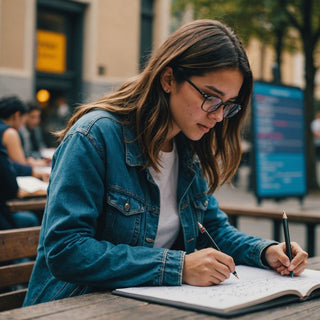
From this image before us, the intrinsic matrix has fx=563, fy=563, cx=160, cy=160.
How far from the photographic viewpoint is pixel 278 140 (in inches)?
259

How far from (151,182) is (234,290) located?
1.80 ft

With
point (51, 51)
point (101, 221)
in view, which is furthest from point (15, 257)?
point (51, 51)

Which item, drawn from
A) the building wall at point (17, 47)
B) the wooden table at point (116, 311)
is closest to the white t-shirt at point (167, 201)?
the wooden table at point (116, 311)

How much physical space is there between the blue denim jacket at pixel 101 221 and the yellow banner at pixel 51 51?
449 inches

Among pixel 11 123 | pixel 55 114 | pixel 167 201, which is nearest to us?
pixel 167 201

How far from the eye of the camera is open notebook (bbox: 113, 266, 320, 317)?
5.21 feet

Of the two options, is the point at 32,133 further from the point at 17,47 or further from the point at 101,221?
the point at 101,221

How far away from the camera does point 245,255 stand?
2355 mm

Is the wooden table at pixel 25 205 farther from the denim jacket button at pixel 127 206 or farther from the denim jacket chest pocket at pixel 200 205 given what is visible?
the denim jacket button at pixel 127 206

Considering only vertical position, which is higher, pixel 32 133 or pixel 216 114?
pixel 216 114

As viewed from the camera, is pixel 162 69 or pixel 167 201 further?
pixel 167 201

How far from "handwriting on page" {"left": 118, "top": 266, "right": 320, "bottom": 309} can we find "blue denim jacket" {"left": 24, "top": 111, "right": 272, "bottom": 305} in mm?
86

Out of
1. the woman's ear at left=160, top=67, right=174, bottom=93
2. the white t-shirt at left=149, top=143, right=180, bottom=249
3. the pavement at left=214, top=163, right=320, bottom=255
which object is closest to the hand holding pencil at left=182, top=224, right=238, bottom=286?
the white t-shirt at left=149, top=143, right=180, bottom=249

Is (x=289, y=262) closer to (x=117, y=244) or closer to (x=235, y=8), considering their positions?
(x=117, y=244)
